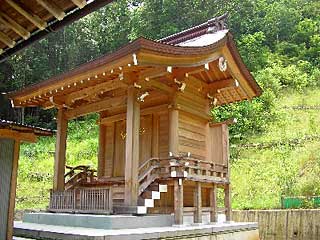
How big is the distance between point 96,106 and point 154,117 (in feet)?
5.42

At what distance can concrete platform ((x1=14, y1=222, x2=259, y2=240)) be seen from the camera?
6.67 meters

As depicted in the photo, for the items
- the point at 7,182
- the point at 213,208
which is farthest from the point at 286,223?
the point at 7,182

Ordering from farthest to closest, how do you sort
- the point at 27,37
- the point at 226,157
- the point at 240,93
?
the point at 240,93 → the point at 226,157 → the point at 27,37

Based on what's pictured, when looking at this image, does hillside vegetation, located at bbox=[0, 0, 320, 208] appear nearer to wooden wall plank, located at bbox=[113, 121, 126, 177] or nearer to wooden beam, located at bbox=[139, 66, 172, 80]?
wooden wall plank, located at bbox=[113, 121, 126, 177]

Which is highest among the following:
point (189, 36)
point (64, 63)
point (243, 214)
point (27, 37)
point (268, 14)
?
point (268, 14)

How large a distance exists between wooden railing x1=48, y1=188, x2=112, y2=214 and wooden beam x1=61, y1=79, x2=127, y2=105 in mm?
2610

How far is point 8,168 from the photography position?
270 inches

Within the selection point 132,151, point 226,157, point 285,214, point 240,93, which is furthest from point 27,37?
point 285,214

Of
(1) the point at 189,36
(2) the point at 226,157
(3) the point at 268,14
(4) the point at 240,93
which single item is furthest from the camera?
(3) the point at 268,14

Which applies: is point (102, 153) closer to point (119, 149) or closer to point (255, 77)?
point (119, 149)

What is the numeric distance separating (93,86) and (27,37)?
6343mm

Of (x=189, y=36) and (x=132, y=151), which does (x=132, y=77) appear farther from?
(x=189, y=36)

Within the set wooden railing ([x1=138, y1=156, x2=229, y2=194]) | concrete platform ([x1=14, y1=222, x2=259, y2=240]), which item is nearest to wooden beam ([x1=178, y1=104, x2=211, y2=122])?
wooden railing ([x1=138, y1=156, x2=229, y2=194])

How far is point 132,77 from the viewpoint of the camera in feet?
29.8
